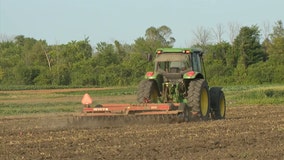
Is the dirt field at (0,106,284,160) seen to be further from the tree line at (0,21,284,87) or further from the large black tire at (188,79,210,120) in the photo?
the tree line at (0,21,284,87)

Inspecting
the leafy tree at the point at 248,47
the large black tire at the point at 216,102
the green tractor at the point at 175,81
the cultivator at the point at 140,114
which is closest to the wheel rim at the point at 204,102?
the green tractor at the point at 175,81

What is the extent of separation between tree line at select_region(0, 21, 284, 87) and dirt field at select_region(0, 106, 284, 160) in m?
47.2

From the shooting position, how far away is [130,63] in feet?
240

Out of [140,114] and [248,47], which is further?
[248,47]

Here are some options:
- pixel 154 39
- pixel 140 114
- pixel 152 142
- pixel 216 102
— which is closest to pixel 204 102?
pixel 216 102

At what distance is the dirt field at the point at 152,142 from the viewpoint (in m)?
9.62

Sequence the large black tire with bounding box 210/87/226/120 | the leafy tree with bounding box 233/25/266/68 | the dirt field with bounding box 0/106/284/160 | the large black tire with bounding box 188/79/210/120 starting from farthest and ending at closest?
the leafy tree with bounding box 233/25/266/68 → the large black tire with bounding box 210/87/226/120 → the large black tire with bounding box 188/79/210/120 → the dirt field with bounding box 0/106/284/160

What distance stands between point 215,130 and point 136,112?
3.15m

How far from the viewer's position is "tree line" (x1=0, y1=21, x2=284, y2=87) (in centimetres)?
6538

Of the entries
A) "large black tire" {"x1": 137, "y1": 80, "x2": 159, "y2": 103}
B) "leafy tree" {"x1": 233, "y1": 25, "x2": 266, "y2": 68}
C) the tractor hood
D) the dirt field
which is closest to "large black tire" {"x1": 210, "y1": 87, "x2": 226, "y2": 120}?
the tractor hood

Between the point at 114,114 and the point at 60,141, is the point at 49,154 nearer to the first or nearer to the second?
the point at 60,141

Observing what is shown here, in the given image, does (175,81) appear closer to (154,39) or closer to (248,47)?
(248,47)

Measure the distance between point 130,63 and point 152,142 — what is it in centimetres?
6198

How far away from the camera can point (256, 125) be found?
49.8 ft
